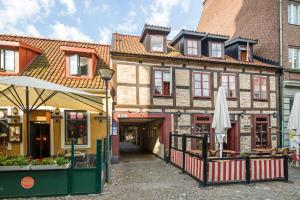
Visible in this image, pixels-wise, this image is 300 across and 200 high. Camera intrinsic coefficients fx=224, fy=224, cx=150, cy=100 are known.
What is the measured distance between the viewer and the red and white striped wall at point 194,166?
7724mm

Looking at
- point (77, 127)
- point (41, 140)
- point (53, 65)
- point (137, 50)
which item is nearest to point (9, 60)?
point (53, 65)

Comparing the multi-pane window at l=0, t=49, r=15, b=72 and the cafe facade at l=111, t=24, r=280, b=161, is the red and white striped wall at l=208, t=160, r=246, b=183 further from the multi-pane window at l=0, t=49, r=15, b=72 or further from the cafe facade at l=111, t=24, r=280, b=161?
the multi-pane window at l=0, t=49, r=15, b=72

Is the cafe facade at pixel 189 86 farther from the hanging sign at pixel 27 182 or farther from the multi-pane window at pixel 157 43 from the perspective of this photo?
the hanging sign at pixel 27 182

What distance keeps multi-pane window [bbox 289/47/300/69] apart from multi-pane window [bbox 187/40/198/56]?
21.8ft

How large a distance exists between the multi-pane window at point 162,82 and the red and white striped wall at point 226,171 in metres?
6.11

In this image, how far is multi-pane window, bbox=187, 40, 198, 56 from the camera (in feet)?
46.2

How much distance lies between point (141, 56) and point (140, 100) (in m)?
2.44

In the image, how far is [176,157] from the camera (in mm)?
10695

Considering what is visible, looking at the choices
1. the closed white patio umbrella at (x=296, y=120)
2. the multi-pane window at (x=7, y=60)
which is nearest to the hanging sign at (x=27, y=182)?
the multi-pane window at (x=7, y=60)

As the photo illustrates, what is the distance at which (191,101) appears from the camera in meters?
13.3

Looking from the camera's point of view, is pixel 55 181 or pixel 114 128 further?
pixel 114 128

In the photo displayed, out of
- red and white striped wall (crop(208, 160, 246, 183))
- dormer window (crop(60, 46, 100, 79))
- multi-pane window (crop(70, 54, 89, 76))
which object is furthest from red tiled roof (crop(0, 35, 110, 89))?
red and white striped wall (crop(208, 160, 246, 183))

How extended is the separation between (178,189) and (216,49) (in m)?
10.4

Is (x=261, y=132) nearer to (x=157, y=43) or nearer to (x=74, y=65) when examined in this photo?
(x=157, y=43)
